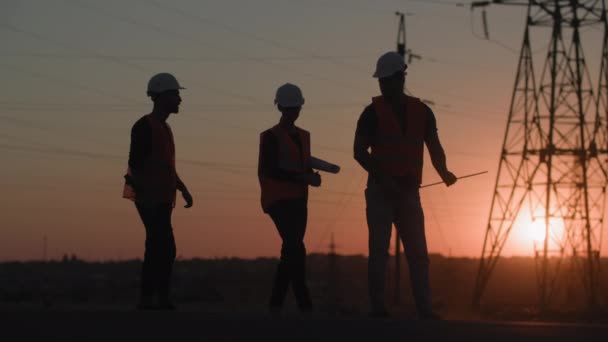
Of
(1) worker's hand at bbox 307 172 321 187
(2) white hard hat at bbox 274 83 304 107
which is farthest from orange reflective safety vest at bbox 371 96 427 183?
(2) white hard hat at bbox 274 83 304 107

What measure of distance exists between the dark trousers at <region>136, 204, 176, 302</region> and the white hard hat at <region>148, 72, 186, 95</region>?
3.87 feet

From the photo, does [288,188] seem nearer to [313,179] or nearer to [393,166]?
[313,179]

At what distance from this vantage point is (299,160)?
1402cm

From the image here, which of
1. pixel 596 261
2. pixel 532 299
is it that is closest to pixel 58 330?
pixel 596 261

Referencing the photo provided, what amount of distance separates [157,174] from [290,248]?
1.46 metres

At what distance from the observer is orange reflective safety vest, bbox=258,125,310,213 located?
542 inches

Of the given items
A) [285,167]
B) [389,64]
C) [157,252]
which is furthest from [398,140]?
[157,252]

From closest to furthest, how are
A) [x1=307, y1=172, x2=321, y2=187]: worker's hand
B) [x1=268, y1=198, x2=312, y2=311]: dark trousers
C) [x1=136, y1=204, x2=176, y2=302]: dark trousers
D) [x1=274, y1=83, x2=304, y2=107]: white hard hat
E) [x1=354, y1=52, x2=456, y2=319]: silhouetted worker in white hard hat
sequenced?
[x1=354, y1=52, x2=456, y2=319]: silhouetted worker in white hard hat → [x1=136, y1=204, x2=176, y2=302]: dark trousers → [x1=268, y1=198, x2=312, y2=311]: dark trousers → [x1=307, y1=172, x2=321, y2=187]: worker's hand → [x1=274, y1=83, x2=304, y2=107]: white hard hat

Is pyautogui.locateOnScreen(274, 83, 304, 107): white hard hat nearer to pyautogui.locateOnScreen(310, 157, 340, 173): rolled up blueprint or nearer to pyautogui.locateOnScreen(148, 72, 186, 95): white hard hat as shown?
pyautogui.locateOnScreen(310, 157, 340, 173): rolled up blueprint

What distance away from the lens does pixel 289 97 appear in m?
14.1

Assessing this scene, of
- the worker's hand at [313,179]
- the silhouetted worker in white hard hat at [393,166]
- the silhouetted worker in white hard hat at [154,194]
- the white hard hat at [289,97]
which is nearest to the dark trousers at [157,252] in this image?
the silhouetted worker in white hard hat at [154,194]

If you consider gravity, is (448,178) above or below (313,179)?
below

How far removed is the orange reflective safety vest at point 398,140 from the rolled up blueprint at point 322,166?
1743mm

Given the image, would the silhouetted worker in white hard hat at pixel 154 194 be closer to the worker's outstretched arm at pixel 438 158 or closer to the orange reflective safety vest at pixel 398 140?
the orange reflective safety vest at pixel 398 140
